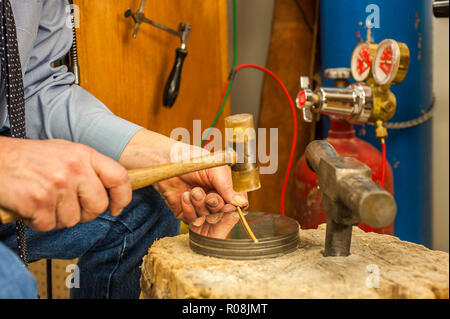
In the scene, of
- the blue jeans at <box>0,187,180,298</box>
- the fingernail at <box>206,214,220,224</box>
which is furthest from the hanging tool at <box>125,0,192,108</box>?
the fingernail at <box>206,214,220,224</box>

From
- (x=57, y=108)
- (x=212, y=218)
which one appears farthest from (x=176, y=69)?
(x=212, y=218)

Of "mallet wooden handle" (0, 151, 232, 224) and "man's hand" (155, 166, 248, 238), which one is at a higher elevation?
"mallet wooden handle" (0, 151, 232, 224)

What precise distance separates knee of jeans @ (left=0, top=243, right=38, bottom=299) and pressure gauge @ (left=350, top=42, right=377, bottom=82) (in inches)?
46.0

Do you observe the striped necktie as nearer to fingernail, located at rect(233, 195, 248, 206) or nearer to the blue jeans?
the blue jeans

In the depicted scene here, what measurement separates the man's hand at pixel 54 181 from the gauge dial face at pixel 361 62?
95 cm

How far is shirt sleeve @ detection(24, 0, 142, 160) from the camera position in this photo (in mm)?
1162

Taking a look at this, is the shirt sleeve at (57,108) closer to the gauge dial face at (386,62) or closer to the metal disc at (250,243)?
the metal disc at (250,243)

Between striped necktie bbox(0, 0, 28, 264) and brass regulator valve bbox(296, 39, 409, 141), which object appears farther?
brass regulator valve bbox(296, 39, 409, 141)

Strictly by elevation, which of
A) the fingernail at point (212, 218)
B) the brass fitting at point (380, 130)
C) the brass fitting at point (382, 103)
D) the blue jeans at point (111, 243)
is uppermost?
the brass fitting at point (382, 103)

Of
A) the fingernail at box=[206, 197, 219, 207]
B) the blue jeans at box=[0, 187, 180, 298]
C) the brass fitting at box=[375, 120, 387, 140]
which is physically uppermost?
the brass fitting at box=[375, 120, 387, 140]

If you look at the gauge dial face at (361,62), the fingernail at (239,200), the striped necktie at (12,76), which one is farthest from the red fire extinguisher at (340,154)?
the striped necktie at (12,76)

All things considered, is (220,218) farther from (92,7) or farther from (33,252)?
(92,7)

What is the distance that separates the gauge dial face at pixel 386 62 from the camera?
139 cm

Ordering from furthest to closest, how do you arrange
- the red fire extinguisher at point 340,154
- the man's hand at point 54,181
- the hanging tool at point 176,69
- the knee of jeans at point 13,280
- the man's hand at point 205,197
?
the hanging tool at point 176,69 → the red fire extinguisher at point 340,154 → the man's hand at point 205,197 → the man's hand at point 54,181 → the knee of jeans at point 13,280
